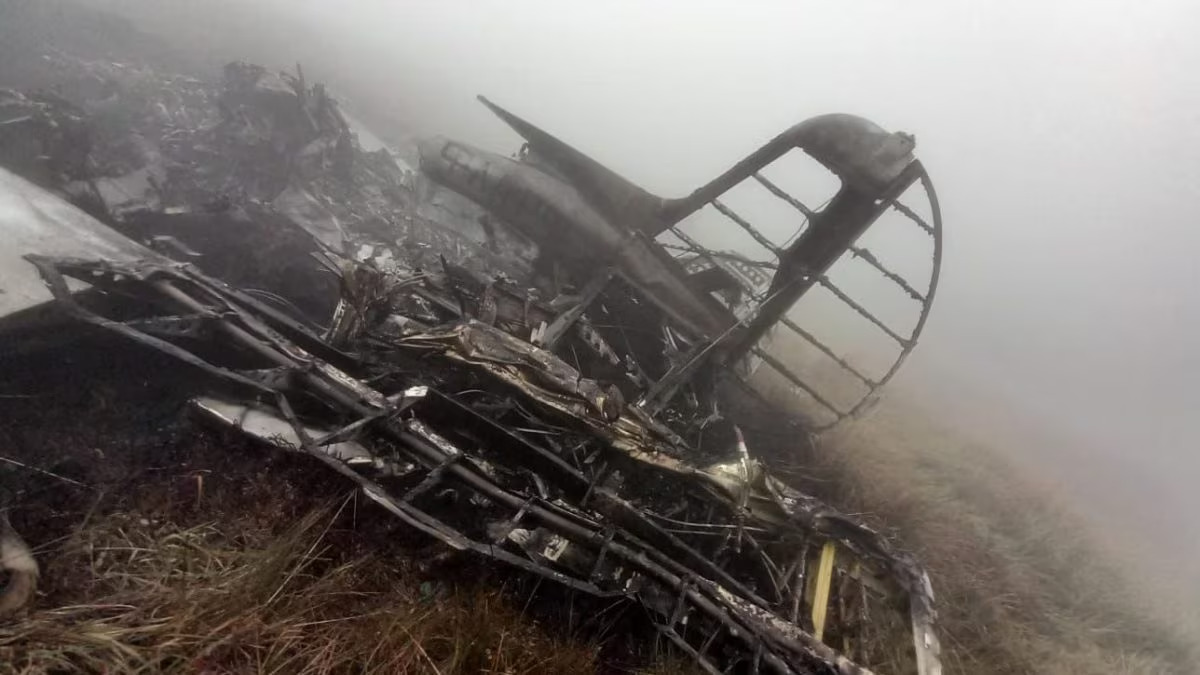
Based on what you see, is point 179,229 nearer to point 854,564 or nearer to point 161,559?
point 161,559

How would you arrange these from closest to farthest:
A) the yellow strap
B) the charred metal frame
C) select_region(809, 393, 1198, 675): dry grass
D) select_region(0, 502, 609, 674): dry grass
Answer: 1. select_region(0, 502, 609, 674): dry grass
2. the yellow strap
3. select_region(809, 393, 1198, 675): dry grass
4. the charred metal frame

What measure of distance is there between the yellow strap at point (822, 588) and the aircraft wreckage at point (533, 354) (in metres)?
0.02

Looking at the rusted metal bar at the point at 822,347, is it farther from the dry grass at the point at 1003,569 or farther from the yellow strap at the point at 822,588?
the yellow strap at the point at 822,588

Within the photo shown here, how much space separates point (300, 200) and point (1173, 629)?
503 inches

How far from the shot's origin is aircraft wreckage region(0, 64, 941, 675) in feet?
11.3

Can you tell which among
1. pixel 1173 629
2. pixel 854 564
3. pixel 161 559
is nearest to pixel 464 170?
pixel 161 559

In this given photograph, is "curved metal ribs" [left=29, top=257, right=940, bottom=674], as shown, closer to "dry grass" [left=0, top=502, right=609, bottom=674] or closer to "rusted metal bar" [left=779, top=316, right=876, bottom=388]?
"dry grass" [left=0, top=502, right=609, bottom=674]

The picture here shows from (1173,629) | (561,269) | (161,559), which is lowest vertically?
(161,559)

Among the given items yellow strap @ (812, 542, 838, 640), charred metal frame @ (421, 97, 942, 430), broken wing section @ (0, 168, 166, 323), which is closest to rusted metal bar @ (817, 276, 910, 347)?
charred metal frame @ (421, 97, 942, 430)

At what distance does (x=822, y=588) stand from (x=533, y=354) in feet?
9.09

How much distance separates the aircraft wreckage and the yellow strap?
0.05ft

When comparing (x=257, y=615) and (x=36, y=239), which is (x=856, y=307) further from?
(x=36, y=239)

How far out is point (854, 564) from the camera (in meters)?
4.29

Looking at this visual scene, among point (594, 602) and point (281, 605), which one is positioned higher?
point (594, 602)
